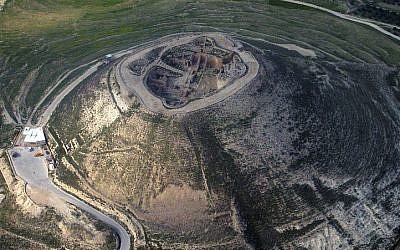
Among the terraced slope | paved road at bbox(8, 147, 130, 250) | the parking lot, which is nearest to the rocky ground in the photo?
the terraced slope

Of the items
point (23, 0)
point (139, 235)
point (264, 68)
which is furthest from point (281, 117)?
point (23, 0)

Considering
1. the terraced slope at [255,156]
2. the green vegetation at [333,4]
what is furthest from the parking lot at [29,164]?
the green vegetation at [333,4]

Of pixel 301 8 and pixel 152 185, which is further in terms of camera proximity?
pixel 301 8

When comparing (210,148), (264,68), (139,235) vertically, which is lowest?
(139,235)

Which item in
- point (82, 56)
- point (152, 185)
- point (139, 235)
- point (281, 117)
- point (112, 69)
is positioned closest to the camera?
point (139, 235)

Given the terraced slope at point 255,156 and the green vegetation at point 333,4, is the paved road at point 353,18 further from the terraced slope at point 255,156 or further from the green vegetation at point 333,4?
the terraced slope at point 255,156

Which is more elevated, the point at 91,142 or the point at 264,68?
the point at 264,68

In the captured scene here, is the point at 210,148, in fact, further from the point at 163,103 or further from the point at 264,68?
the point at 264,68

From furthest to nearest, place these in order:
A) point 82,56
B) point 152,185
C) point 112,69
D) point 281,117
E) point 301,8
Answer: point 301,8, point 82,56, point 112,69, point 281,117, point 152,185
